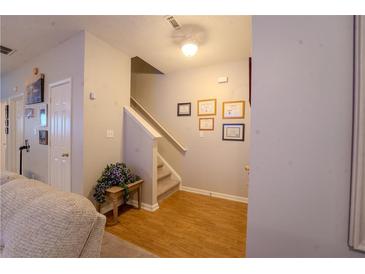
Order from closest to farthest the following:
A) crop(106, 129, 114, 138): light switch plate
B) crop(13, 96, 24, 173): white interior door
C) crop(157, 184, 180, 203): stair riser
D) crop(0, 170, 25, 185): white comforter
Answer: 1. crop(0, 170, 25, 185): white comforter
2. crop(106, 129, 114, 138): light switch plate
3. crop(157, 184, 180, 203): stair riser
4. crop(13, 96, 24, 173): white interior door

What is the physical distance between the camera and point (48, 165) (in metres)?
2.38

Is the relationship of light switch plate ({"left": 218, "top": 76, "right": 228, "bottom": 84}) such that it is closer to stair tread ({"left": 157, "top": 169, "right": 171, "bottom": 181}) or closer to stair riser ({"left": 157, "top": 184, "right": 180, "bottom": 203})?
stair tread ({"left": 157, "top": 169, "right": 171, "bottom": 181})

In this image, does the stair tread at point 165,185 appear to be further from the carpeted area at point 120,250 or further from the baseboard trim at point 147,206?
the carpeted area at point 120,250

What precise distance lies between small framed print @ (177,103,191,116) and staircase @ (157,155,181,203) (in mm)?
1067

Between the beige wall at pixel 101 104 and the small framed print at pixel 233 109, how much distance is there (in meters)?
1.75

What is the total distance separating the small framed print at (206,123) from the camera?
113 inches

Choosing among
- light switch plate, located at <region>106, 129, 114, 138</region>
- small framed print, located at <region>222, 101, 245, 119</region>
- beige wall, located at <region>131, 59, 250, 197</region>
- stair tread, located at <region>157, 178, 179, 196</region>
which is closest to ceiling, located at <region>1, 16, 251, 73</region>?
beige wall, located at <region>131, 59, 250, 197</region>

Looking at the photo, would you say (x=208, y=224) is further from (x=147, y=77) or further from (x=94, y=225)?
(x=147, y=77)

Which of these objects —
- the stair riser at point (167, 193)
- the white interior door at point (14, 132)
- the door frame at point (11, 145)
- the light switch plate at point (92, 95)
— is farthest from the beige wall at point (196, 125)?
the door frame at point (11, 145)

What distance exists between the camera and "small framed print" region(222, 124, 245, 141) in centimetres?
262

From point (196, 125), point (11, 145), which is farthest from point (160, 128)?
point (11, 145)

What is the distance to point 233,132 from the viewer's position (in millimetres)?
2691

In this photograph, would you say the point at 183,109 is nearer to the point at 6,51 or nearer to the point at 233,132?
the point at 233,132
